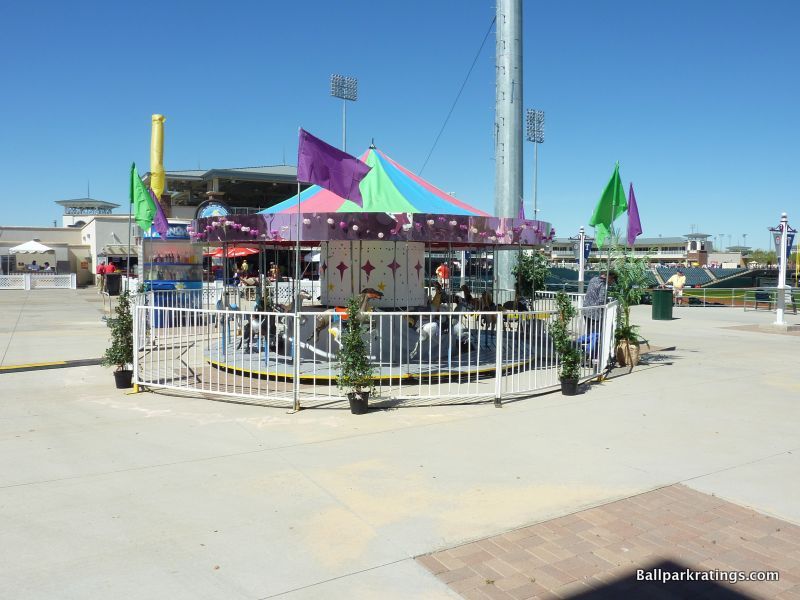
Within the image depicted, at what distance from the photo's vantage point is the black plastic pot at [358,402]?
25.2 feet

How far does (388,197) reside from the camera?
10.4 m

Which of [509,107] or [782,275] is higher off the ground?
[509,107]

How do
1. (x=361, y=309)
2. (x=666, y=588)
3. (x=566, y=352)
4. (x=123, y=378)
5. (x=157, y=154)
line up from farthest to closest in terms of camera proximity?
(x=157, y=154) → (x=361, y=309) → (x=123, y=378) → (x=566, y=352) → (x=666, y=588)

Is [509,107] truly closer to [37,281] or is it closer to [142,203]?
[142,203]

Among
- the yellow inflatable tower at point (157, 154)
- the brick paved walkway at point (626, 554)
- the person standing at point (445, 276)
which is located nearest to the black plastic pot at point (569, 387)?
the brick paved walkway at point (626, 554)

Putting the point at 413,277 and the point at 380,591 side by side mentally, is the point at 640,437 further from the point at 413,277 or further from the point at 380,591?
the point at 413,277

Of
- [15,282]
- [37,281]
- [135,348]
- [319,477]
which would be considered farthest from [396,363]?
[37,281]

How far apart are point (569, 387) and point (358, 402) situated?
10.5 ft

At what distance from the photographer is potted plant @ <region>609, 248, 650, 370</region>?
11234mm

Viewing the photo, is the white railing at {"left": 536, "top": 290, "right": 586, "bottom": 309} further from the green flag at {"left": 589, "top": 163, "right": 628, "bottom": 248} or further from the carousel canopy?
the carousel canopy

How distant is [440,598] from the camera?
360 centimetres

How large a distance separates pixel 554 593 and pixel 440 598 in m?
0.68

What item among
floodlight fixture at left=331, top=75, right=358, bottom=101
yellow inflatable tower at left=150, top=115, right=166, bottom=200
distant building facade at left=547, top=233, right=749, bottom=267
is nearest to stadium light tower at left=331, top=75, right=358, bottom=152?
floodlight fixture at left=331, top=75, right=358, bottom=101
